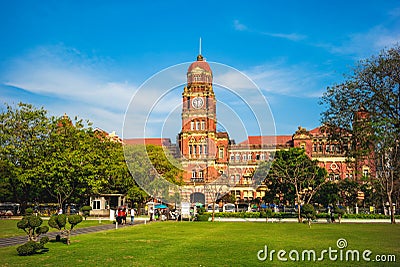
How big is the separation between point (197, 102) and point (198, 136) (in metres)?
6.09

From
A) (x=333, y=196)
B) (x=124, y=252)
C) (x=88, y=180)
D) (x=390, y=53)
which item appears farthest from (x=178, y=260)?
(x=333, y=196)

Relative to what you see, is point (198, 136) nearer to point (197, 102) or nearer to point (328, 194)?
point (197, 102)

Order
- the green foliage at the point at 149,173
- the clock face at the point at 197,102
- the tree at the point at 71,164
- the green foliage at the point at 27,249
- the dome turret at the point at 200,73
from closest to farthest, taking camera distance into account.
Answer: the green foliage at the point at 27,249 < the tree at the point at 71,164 < the green foliage at the point at 149,173 < the dome turret at the point at 200,73 < the clock face at the point at 197,102

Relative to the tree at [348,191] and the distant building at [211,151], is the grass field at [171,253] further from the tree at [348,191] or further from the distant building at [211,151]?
the distant building at [211,151]

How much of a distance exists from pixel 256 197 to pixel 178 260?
57.5 metres

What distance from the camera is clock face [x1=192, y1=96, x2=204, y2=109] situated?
63250 mm

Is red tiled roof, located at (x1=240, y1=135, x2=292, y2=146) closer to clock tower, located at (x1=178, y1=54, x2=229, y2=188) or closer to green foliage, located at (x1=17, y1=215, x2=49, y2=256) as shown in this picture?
clock tower, located at (x1=178, y1=54, x2=229, y2=188)

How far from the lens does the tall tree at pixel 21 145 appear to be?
4081 cm

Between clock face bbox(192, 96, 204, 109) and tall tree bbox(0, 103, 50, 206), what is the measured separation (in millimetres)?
25909

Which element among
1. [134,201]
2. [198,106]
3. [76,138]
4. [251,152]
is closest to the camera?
[76,138]

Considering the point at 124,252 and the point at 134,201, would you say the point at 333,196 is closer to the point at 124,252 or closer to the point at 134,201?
the point at 134,201

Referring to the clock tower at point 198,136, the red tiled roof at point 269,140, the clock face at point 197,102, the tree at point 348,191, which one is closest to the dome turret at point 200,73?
the clock tower at point 198,136

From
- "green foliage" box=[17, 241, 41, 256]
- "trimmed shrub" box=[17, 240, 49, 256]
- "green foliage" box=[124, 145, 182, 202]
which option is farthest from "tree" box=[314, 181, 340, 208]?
"green foliage" box=[17, 241, 41, 256]

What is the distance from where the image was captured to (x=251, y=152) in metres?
74.8
